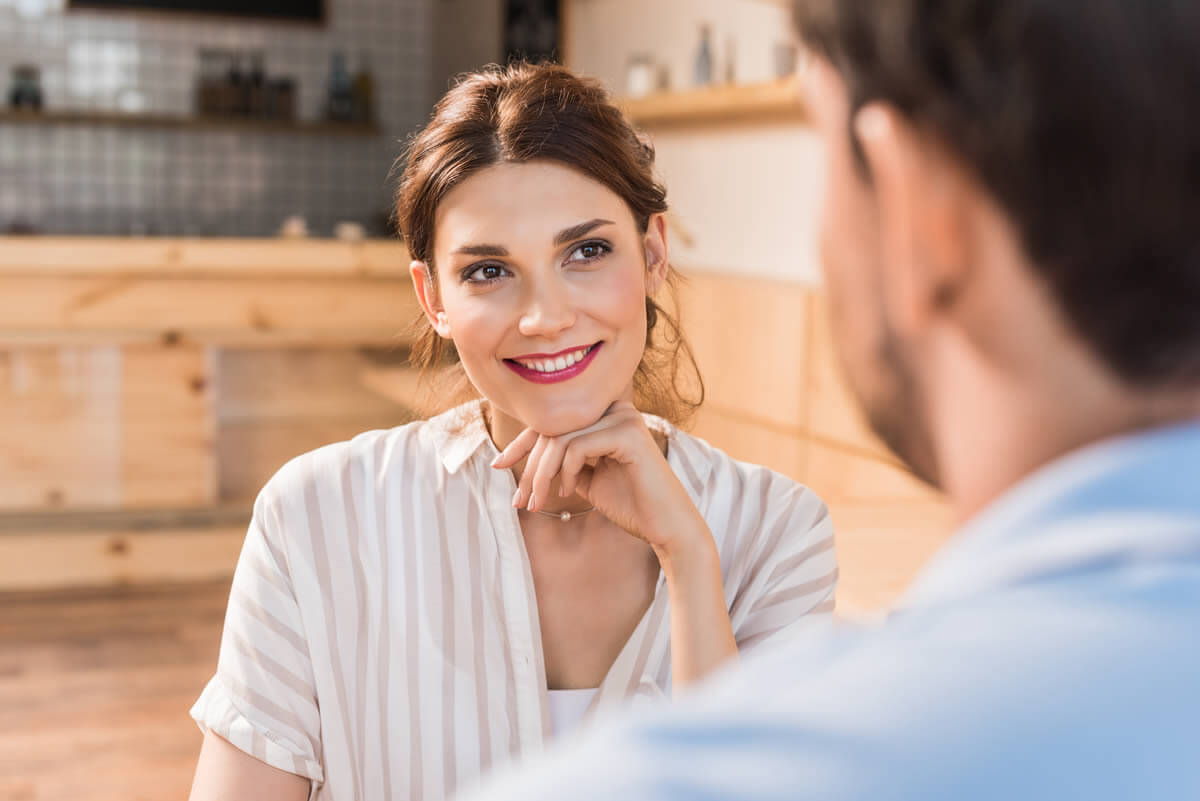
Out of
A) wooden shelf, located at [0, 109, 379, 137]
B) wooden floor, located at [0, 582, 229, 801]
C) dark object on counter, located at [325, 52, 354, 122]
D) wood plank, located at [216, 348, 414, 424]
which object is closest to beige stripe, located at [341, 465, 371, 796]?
wooden floor, located at [0, 582, 229, 801]

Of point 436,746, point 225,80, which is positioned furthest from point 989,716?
point 225,80

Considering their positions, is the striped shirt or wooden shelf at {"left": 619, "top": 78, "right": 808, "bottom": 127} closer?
the striped shirt

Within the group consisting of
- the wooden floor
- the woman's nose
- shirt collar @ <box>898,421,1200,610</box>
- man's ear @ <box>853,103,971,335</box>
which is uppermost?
man's ear @ <box>853,103,971,335</box>

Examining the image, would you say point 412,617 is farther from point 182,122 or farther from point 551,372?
point 182,122

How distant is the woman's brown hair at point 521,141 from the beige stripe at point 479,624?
29 centimetres

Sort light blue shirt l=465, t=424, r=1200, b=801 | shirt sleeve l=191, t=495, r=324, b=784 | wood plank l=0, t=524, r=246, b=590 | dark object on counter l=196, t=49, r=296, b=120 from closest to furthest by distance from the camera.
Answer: light blue shirt l=465, t=424, r=1200, b=801
shirt sleeve l=191, t=495, r=324, b=784
wood plank l=0, t=524, r=246, b=590
dark object on counter l=196, t=49, r=296, b=120

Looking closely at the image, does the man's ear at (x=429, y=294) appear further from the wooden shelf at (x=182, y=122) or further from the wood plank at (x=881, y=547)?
the wooden shelf at (x=182, y=122)

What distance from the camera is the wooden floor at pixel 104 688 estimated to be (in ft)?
→ 9.51

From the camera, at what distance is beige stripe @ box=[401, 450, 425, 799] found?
1343 mm

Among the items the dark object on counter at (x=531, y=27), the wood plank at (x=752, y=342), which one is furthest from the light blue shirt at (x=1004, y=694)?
the dark object on counter at (x=531, y=27)

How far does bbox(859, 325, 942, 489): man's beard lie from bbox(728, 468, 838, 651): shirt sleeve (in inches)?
34.6

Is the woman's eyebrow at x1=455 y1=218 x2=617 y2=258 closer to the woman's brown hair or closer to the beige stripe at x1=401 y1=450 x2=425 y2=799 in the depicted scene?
the woman's brown hair

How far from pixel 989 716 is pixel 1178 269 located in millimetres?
171

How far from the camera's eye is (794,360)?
129 inches
